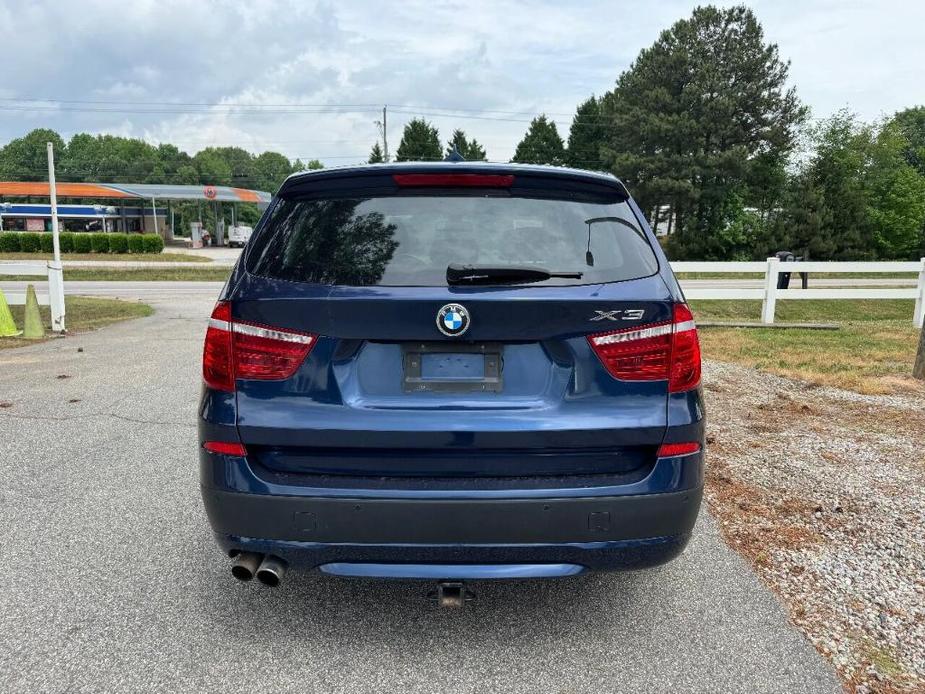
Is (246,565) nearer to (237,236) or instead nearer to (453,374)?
(453,374)

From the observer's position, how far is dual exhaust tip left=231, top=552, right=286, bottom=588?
2.72m

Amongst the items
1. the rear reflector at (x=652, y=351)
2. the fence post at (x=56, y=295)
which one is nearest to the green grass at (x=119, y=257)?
the fence post at (x=56, y=295)

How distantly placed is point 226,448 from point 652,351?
153cm

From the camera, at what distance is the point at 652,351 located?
2625mm

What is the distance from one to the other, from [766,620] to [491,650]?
1.16 m

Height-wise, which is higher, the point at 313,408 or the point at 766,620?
the point at 313,408

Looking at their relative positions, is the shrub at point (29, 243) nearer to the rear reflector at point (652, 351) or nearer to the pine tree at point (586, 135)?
the rear reflector at point (652, 351)

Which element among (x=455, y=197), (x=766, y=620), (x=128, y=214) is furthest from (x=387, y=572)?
(x=128, y=214)

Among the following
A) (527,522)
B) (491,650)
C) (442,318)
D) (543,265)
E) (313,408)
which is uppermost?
(543,265)

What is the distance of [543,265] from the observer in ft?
8.87

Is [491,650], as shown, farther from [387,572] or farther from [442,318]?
[442,318]

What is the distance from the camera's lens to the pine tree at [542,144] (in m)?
80.9

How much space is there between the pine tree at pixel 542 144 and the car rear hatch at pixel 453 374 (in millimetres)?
80078

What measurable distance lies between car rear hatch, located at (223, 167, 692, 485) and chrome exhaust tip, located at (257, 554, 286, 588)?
1.22 feet
